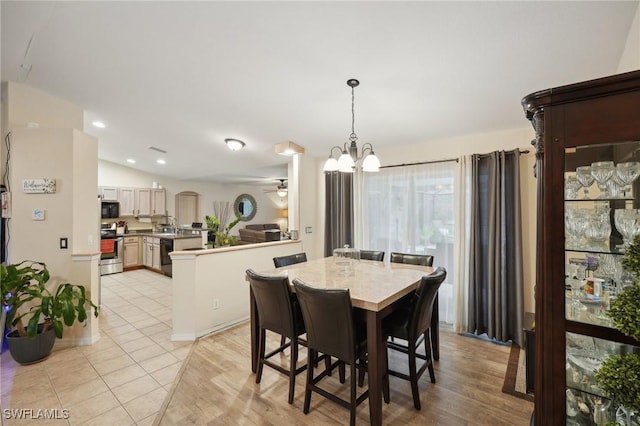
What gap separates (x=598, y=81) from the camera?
1.12m

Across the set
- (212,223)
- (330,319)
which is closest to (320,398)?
(330,319)

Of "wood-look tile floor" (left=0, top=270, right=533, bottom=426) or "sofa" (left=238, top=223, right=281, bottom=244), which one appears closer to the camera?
"wood-look tile floor" (left=0, top=270, right=533, bottom=426)

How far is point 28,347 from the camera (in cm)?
269

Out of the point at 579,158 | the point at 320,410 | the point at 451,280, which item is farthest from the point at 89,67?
the point at 451,280

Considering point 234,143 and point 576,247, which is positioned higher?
point 234,143

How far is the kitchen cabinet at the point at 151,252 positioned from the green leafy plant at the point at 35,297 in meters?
3.62

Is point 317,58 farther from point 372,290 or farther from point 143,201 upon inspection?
point 143,201

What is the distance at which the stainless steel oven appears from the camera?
630 centimetres

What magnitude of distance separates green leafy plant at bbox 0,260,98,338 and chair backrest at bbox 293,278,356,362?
244cm

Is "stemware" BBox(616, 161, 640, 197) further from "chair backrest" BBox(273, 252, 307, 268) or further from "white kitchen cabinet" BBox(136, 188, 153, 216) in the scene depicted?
"white kitchen cabinet" BBox(136, 188, 153, 216)

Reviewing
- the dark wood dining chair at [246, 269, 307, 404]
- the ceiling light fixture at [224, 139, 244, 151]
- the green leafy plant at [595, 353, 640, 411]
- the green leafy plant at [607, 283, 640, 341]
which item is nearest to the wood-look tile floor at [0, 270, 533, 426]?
the dark wood dining chair at [246, 269, 307, 404]

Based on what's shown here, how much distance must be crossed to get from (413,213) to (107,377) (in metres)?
3.76

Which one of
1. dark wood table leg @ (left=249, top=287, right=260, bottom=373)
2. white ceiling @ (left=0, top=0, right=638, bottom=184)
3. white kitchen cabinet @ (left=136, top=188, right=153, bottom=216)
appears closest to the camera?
white ceiling @ (left=0, top=0, right=638, bottom=184)

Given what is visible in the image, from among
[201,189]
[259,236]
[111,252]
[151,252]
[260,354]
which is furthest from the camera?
[201,189]
